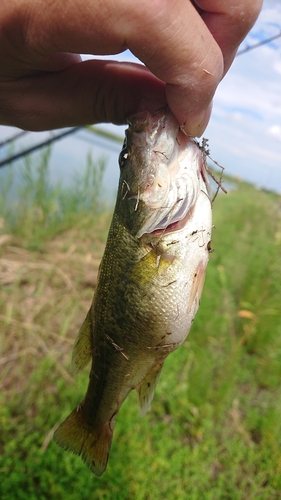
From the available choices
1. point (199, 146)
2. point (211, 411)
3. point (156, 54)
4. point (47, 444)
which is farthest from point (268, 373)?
point (156, 54)

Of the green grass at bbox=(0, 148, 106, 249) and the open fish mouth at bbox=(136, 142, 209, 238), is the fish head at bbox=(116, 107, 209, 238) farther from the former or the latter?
the green grass at bbox=(0, 148, 106, 249)

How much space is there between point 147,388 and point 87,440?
36 cm

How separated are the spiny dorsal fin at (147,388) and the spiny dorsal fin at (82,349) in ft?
0.90

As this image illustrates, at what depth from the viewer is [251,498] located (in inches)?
118

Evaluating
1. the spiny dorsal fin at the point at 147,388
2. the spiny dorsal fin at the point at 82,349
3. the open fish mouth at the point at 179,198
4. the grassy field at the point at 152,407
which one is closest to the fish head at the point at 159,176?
the open fish mouth at the point at 179,198

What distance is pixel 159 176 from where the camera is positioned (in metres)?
1.49

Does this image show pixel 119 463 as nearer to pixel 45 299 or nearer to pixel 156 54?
pixel 45 299

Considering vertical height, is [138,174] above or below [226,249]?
above

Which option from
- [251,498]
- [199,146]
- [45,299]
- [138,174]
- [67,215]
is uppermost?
[199,146]

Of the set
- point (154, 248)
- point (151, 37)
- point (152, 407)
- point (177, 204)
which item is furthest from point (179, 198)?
point (152, 407)

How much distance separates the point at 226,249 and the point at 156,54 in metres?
7.23

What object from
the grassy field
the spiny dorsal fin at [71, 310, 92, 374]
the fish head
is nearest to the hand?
the fish head

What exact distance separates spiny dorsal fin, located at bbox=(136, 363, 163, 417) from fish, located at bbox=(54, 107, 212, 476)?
1.4 inches

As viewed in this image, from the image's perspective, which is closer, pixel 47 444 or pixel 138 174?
pixel 138 174
